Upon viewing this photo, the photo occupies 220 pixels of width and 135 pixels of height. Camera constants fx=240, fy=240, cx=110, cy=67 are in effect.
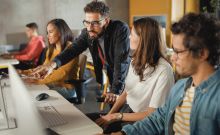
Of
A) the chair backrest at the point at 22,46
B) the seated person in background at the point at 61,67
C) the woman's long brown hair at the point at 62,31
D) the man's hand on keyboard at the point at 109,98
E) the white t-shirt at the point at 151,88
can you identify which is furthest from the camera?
the chair backrest at the point at 22,46

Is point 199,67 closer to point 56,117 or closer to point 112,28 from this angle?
point 56,117

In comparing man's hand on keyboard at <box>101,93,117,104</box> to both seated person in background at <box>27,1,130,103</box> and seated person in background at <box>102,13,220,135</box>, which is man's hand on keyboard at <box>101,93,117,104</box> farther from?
seated person in background at <box>102,13,220,135</box>

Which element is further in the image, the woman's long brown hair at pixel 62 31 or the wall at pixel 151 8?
the wall at pixel 151 8

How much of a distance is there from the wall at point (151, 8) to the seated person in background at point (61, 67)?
4.04 m

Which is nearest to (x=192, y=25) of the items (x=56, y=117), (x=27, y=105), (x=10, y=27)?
(x=27, y=105)

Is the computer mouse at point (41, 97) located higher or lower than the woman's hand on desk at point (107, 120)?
higher

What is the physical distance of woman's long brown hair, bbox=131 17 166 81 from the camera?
156cm

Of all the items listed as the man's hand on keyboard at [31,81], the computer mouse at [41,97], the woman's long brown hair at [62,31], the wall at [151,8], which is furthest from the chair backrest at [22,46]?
the computer mouse at [41,97]

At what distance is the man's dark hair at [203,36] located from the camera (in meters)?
1.00

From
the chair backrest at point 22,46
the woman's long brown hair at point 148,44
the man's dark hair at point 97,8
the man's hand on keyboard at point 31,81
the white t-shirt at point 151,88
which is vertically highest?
the man's dark hair at point 97,8

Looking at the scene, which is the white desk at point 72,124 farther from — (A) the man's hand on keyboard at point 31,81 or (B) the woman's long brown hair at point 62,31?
(B) the woman's long brown hair at point 62,31

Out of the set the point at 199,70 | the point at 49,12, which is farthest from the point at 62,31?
the point at 49,12

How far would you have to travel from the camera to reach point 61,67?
2.56 m

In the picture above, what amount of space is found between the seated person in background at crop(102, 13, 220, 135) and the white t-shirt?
319 millimetres
